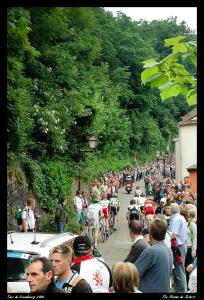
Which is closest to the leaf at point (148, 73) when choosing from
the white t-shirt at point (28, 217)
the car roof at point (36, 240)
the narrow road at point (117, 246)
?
the car roof at point (36, 240)

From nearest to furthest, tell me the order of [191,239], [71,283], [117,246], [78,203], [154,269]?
[71,283], [154,269], [191,239], [117,246], [78,203]

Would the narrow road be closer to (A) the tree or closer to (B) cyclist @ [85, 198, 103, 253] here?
(B) cyclist @ [85, 198, 103, 253]

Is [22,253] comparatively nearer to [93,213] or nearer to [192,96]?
[192,96]

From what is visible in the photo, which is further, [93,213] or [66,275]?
[93,213]

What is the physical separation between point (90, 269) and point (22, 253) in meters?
1.87

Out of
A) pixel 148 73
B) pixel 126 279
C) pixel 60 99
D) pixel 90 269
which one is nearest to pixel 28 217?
pixel 90 269

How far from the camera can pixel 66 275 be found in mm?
5758

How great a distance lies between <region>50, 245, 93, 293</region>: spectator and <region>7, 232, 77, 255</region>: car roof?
2291 mm

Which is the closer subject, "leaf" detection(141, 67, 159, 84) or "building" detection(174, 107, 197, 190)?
"leaf" detection(141, 67, 159, 84)

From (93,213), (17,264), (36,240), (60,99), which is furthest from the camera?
(60,99)

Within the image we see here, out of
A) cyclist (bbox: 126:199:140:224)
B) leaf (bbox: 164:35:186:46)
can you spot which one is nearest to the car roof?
cyclist (bbox: 126:199:140:224)

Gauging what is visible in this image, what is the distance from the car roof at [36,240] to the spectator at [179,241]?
6.69 feet

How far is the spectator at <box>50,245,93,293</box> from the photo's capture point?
5.48m
